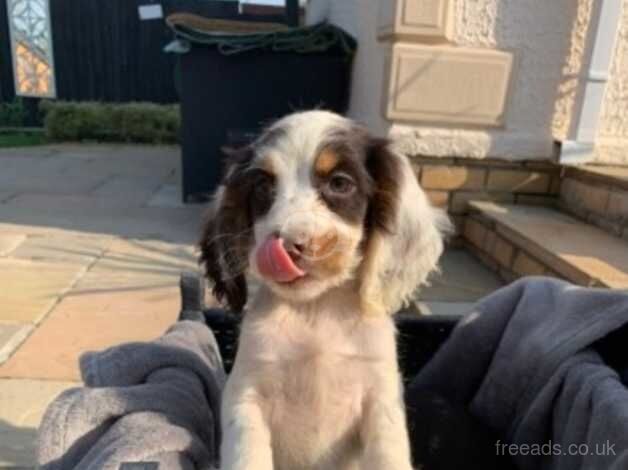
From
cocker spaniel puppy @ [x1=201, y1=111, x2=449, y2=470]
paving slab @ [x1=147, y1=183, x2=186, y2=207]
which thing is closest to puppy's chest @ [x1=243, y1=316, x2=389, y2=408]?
cocker spaniel puppy @ [x1=201, y1=111, x2=449, y2=470]

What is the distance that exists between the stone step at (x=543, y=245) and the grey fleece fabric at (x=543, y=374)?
1.73ft

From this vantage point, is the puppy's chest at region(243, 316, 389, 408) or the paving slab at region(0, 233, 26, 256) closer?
the puppy's chest at region(243, 316, 389, 408)

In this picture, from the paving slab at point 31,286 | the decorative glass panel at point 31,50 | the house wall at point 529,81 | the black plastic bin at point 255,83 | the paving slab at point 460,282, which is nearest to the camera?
the paving slab at point 460,282

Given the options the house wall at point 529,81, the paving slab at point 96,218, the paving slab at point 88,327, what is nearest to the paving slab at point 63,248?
the paving slab at point 96,218

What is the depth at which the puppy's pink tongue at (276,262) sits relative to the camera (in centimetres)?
105

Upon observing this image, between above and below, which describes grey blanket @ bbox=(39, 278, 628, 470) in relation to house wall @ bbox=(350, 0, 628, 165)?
below

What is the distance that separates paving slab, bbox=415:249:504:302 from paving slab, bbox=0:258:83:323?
168cm

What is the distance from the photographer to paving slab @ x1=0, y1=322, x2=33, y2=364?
235 centimetres

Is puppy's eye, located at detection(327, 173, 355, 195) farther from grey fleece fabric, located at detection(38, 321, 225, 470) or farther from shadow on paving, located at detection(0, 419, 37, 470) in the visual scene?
shadow on paving, located at detection(0, 419, 37, 470)

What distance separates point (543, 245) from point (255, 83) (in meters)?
2.46

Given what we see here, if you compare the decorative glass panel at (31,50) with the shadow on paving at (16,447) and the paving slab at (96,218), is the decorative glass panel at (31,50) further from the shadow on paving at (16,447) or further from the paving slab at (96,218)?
the shadow on paving at (16,447)

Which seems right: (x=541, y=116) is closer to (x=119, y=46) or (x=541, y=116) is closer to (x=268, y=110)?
(x=268, y=110)

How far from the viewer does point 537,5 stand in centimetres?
300

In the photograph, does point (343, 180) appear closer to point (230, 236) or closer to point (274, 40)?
point (230, 236)
